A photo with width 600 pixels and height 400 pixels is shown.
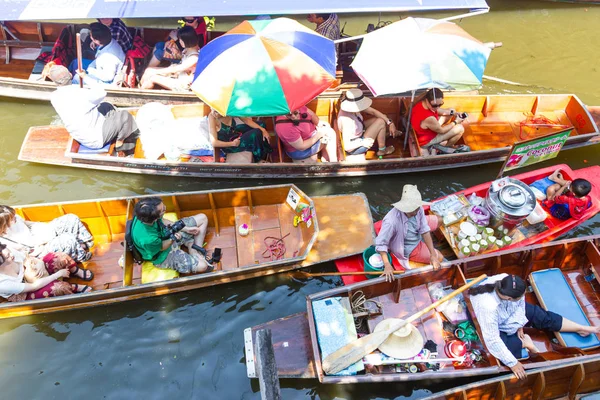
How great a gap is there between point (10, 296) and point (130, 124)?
4.06 m

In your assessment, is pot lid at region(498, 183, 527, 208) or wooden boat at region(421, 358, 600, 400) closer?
wooden boat at region(421, 358, 600, 400)


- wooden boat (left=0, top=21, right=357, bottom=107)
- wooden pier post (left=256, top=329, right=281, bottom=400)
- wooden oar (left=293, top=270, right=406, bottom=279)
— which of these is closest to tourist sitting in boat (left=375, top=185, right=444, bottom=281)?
wooden oar (left=293, top=270, right=406, bottom=279)

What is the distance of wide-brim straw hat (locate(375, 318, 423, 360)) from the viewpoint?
5.92 m

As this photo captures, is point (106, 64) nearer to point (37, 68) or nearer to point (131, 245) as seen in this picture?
point (37, 68)

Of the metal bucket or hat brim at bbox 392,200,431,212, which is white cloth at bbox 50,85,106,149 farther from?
the metal bucket

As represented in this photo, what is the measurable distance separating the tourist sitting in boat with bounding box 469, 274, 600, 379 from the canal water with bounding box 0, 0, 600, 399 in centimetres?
128

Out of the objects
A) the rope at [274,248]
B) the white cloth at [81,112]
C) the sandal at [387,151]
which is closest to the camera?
the rope at [274,248]

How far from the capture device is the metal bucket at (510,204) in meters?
7.09

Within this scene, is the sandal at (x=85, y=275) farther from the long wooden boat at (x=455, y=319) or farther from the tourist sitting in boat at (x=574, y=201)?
the tourist sitting in boat at (x=574, y=201)

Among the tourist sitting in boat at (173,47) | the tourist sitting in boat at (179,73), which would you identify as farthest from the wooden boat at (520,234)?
the tourist sitting in boat at (173,47)

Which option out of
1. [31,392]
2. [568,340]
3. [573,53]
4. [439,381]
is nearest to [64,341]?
[31,392]

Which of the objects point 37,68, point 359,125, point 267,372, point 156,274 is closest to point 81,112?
point 156,274

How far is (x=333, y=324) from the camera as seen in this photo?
6.20 m

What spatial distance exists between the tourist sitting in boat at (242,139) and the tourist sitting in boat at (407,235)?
3.45 m
